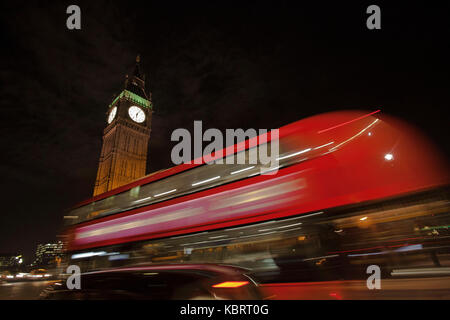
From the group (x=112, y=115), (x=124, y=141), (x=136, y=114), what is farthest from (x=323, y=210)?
(x=112, y=115)

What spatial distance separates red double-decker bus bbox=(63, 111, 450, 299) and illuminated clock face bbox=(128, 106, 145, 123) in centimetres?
3625

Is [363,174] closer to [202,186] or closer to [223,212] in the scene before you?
[223,212]

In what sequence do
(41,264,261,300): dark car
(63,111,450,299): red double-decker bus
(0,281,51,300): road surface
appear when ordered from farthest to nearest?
(0,281,51,300): road surface < (63,111,450,299): red double-decker bus < (41,264,261,300): dark car

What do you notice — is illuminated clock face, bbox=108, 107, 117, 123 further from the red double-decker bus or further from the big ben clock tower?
the red double-decker bus

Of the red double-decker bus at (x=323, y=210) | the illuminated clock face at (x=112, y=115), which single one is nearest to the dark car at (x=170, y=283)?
the red double-decker bus at (x=323, y=210)

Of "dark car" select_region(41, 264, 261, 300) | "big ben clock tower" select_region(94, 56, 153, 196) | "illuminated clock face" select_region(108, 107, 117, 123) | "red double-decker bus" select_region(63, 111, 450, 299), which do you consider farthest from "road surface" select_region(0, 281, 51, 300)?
"illuminated clock face" select_region(108, 107, 117, 123)

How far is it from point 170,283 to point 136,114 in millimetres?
39327

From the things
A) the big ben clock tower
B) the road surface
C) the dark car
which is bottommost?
the road surface

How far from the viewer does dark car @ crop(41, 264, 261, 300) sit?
2479 millimetres

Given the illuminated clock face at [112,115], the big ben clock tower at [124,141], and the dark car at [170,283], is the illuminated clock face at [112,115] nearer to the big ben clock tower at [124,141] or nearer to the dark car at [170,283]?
the big ben clock tower at [124,141]

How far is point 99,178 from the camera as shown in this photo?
36.6 metres

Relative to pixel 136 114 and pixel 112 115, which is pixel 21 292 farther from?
pixel 112 115

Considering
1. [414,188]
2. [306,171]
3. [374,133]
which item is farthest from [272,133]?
[414,188]

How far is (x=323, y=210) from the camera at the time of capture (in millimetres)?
3596
